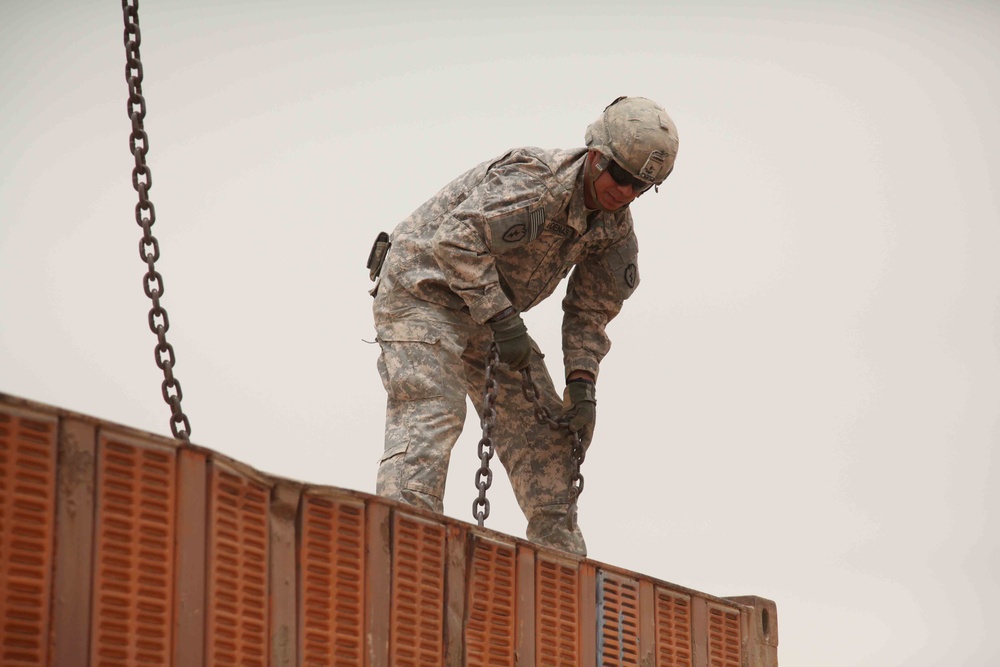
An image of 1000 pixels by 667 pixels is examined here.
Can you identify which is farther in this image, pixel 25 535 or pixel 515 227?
pixel 515 227

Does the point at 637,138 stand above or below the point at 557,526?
above

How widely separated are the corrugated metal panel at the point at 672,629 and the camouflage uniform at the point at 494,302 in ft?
2.39

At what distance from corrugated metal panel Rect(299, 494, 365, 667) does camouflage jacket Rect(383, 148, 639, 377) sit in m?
2.00

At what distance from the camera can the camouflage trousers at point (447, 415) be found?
776 centimetres

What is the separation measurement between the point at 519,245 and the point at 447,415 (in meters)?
0.87

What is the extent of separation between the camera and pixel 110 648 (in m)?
5.25

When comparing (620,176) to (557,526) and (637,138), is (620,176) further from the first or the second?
(557,526)

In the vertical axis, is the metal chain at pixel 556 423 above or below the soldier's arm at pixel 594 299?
below

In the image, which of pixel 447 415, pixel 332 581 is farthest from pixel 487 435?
pixel 332 581

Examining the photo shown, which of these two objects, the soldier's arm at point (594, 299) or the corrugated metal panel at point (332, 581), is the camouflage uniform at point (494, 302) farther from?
the corrugated metal panel at point (332, 581)

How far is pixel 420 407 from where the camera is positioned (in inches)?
310

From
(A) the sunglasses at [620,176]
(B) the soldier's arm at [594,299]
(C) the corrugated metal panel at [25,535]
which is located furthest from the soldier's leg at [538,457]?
(C) the corrugated metal panel at [25,535]

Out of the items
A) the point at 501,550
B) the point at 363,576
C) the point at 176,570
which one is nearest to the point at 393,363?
the point at 501,550

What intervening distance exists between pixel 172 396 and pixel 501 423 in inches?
96.9
